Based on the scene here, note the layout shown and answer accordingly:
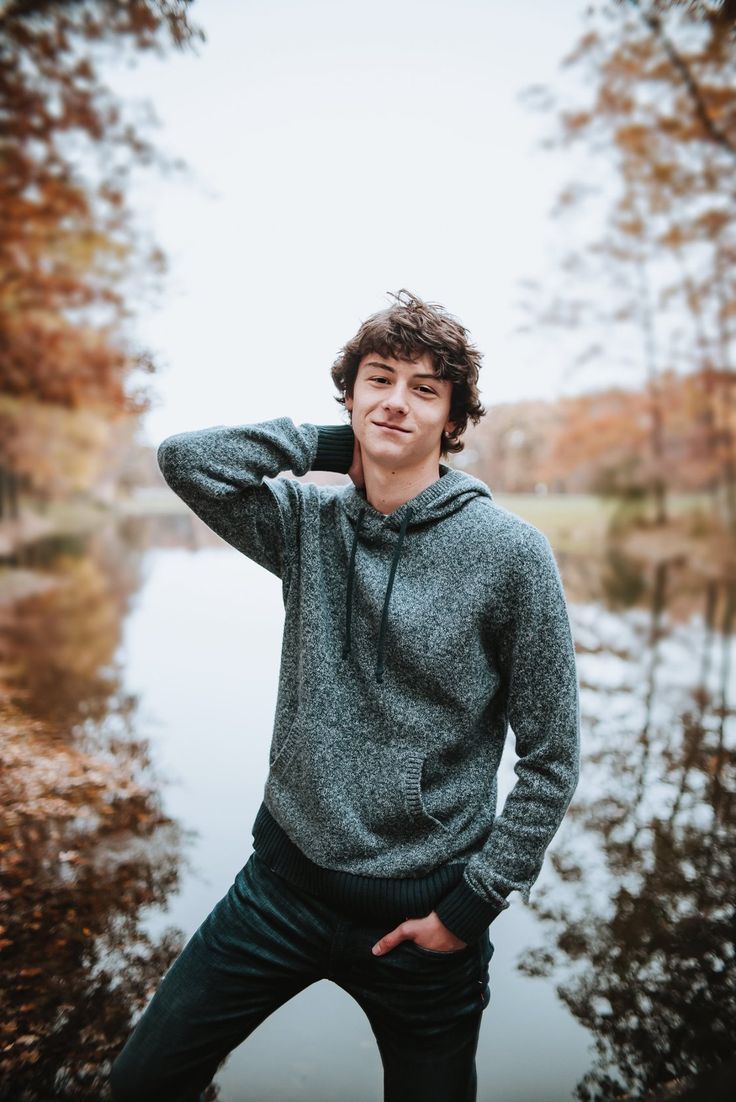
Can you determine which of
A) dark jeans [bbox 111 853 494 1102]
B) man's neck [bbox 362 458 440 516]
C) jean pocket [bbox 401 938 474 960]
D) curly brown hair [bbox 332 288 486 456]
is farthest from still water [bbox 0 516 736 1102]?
curly brown hair [bbox 332 288 486 456]


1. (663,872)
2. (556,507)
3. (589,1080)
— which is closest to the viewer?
(589,1080)

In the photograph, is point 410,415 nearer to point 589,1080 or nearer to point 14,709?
point 589,1080

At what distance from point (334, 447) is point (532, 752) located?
0.81 metres

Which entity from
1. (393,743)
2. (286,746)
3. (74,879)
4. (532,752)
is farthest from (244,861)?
(532,752)

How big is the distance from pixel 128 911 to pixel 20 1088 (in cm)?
101

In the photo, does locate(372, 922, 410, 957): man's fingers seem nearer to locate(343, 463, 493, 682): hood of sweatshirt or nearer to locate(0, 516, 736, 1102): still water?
locate(343, 463, 493, 682): hood of sweatshirt

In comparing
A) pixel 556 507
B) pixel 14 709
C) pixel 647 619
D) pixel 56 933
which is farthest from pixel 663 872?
pixel 556 507

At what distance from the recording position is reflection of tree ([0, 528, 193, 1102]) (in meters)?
2.45

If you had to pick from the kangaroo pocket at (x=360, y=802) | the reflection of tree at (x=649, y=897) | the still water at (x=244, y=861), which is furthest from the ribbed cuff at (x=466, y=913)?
the reflection of tree at (x=649, y=897)

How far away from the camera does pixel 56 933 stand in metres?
3.05

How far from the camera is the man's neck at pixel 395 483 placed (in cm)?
168

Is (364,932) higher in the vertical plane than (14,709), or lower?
higher

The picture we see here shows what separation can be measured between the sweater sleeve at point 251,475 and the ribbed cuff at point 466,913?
0.77 meters

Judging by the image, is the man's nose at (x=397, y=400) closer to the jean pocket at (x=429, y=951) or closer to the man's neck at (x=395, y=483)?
the man's neck at (x=395, y=483)
